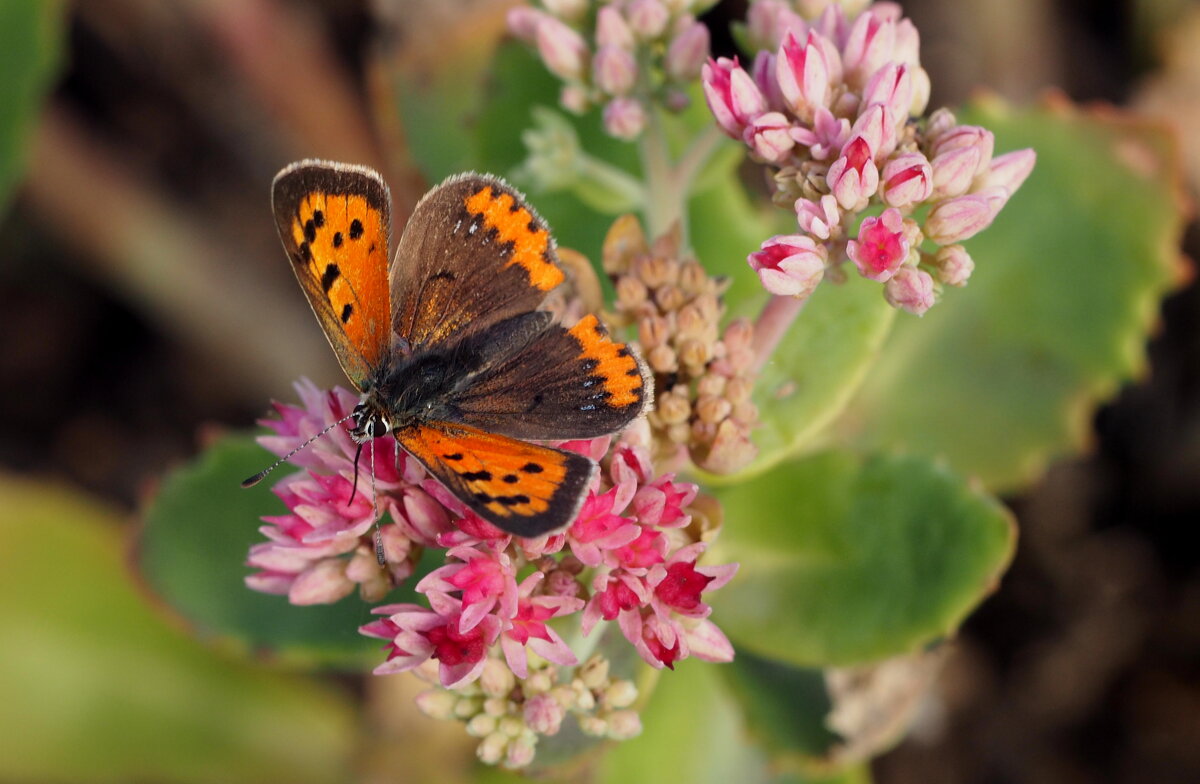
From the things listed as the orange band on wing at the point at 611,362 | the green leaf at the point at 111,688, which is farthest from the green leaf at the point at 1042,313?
the green leaf at the point at 111,688

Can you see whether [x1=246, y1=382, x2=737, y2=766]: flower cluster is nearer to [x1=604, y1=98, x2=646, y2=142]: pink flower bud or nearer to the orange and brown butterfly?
the orange and brown butterfly

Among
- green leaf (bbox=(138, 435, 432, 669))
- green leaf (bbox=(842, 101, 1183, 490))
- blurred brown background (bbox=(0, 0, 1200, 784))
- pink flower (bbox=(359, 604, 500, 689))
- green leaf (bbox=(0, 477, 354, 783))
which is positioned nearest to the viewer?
pink flower (bbox=(359, 604, 500, 689))

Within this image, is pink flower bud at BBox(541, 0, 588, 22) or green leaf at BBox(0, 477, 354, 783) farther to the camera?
green leaf at BBox(0, 477, 354, 783)

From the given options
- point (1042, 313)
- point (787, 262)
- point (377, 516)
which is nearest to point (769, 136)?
point (787, 262)

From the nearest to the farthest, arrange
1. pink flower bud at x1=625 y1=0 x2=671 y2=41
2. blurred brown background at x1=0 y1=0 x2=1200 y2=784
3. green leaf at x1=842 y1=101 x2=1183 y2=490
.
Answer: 1. pink flower bud at x1=625 y1=0 x2=671 y2=41
2. green leaf at x1=842 y1=101 x2=1183 y2=490
3. blurred brown background at x1=0 y1=0 x2=1200 y2=784

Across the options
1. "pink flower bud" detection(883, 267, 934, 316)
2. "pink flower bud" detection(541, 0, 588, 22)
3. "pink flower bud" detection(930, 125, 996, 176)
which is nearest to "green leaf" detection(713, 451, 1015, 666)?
"pink flower bud" detection(883, 267, 934, 316)

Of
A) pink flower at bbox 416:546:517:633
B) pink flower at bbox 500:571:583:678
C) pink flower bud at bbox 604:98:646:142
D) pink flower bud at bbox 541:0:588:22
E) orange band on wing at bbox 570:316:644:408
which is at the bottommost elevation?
pink flower at bbox 500:571:583:678

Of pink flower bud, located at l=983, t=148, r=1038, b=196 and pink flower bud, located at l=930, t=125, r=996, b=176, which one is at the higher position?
pink flower bud, located at l=930, t=125, r=996, b=176
